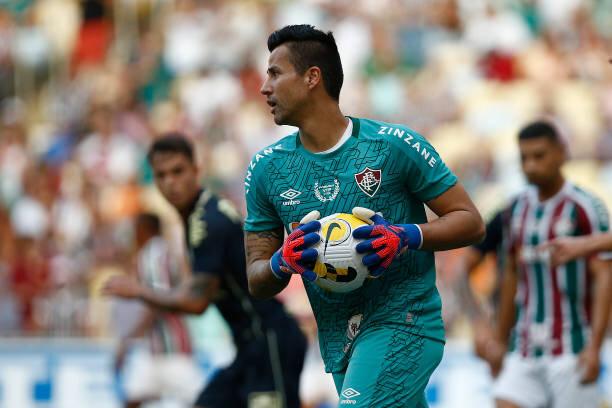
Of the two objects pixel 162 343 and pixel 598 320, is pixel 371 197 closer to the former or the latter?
pixel 598 320

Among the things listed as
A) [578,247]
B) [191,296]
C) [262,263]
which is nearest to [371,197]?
[262,263]

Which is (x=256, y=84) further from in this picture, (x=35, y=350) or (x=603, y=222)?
(x=603, y=222)

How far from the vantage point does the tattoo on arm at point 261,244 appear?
19.3 ft

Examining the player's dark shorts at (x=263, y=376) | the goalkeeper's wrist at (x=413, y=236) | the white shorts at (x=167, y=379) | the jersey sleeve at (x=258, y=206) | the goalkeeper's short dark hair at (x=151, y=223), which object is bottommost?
the white shorts at (x=167, y=379)

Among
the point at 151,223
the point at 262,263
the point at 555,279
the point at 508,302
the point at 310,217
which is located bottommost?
the point at 508,302

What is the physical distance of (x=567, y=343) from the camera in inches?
319

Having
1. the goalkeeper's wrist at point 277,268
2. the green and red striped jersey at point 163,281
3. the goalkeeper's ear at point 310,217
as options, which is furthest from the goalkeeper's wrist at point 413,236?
the green and red striped jersey at point 163,281

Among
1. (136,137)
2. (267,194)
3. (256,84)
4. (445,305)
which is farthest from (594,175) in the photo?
(267,194)

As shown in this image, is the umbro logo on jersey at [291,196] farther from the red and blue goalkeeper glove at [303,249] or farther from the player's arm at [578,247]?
the player's arm at [578,247]

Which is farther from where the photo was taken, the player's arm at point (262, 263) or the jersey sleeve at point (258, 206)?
the jersey sleeve at point (258, 206)

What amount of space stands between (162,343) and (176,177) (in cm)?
408

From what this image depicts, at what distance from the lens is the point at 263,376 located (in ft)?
25.8

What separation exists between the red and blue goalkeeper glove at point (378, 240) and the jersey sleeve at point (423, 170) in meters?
0.36

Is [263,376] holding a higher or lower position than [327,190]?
lower
